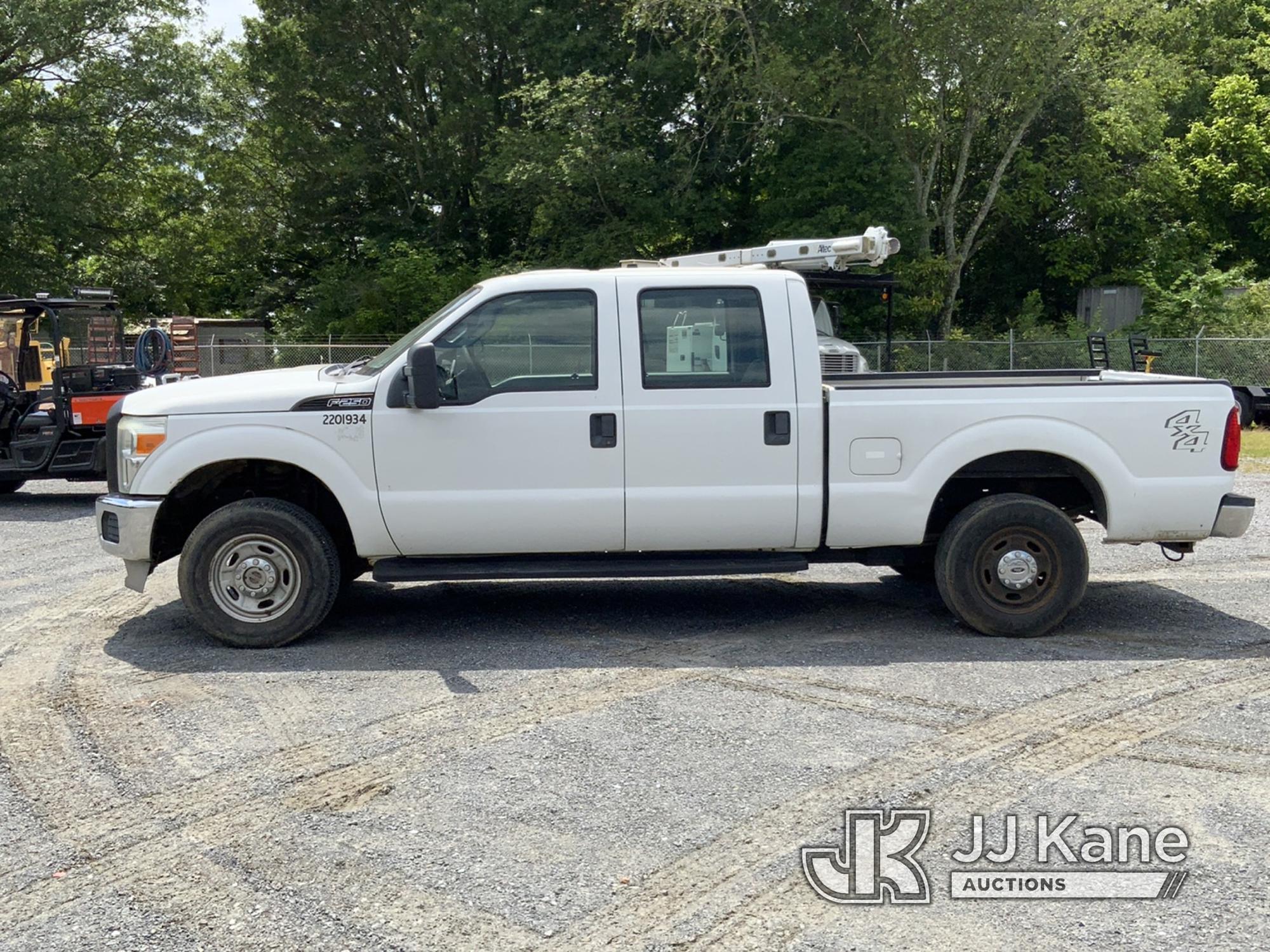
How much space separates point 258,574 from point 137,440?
0.99 meters

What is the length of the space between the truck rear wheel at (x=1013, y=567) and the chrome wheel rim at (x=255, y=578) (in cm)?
367

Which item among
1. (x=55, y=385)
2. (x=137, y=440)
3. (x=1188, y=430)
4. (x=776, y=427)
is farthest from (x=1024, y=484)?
(x=55, y=385)

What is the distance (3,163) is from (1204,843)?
3349 cm

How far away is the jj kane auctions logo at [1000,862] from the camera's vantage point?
392cm

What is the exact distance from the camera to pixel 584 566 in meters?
6.86

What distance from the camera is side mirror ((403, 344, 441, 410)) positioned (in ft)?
21.4

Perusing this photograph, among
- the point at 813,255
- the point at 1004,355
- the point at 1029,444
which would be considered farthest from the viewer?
the point at 1004,355

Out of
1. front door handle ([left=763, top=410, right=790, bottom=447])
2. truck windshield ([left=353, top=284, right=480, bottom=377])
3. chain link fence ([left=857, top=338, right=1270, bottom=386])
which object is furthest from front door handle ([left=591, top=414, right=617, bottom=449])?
chain link fence ([left=857, top=338, right=1270, bottom=386])

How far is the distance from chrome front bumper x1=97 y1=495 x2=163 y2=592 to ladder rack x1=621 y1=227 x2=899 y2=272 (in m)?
4.49

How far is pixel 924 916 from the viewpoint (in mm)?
3764

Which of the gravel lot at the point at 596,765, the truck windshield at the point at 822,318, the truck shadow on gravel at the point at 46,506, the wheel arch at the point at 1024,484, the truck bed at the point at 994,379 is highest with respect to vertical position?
the truck windshield at the point at 822,318

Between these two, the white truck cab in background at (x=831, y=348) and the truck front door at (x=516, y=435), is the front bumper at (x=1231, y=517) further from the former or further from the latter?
the white truck cab in background at (x=831, y=348)

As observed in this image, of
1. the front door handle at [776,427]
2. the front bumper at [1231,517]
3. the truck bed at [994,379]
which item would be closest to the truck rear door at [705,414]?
the front door handle at [776,427]

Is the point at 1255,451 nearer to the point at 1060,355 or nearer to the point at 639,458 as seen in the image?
the point at 1060,355
